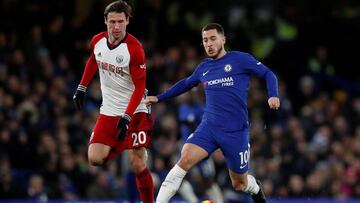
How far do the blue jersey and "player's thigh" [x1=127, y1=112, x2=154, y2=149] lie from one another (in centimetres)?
68

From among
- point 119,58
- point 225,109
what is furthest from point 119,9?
point 225,109

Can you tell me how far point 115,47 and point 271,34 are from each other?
10.9 meters

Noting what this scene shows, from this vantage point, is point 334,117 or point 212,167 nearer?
point 212,167

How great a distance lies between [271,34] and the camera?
22.5m

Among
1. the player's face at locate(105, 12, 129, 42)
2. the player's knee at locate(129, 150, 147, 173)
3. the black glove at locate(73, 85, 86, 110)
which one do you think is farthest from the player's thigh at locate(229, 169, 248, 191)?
the player's face at locate(105, 12, 129, 42)

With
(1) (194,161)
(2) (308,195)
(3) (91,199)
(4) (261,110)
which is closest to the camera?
(1) (194,161)

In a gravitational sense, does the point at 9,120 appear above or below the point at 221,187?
Answer: above

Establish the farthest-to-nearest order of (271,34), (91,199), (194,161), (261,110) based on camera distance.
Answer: (271,34) < (261,110) < (91,199) < (194,161)

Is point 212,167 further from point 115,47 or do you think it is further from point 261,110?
point 115,47

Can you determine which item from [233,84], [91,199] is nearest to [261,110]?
[91,199]

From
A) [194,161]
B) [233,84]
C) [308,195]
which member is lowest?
[308,195]

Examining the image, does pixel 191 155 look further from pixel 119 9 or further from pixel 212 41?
pixel 119 9

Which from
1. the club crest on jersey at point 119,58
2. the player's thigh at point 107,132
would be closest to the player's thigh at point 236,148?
the player's thigh at point 107,132

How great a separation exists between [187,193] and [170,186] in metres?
5.74
